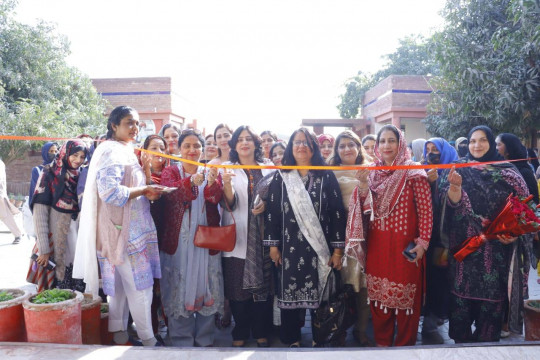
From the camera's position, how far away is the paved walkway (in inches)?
148

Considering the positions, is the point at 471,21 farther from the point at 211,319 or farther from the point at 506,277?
the point at 211,319

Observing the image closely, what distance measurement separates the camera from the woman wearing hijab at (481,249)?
131 inches

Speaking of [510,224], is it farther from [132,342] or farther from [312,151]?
[132,342]

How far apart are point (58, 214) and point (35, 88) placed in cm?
1279

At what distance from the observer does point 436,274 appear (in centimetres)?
390

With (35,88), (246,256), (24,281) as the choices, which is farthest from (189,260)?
(35,88)

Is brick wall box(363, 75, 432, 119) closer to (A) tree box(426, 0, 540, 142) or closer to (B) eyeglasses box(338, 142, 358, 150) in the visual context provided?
(A) tree box(426, 0, 540, 142)

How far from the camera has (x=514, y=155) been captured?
461 cm

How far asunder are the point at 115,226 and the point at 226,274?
105 cm

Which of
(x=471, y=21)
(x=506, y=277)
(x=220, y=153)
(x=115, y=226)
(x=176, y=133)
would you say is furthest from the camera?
(x=471, y=21)

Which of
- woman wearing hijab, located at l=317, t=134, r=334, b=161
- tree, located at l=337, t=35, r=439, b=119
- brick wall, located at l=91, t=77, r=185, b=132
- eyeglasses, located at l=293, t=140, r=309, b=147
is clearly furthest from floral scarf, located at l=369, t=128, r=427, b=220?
tree, located at l=337, t=35, r=439, b=119

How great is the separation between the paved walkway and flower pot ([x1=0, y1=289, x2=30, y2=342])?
157 centimetres

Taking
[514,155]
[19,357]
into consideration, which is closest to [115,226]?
[19,357]

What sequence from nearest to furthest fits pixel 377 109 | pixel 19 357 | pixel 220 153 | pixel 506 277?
1. pixel 19 357
2. pixel 506 277
3. pixel 220 153
4. pixel 377 109
